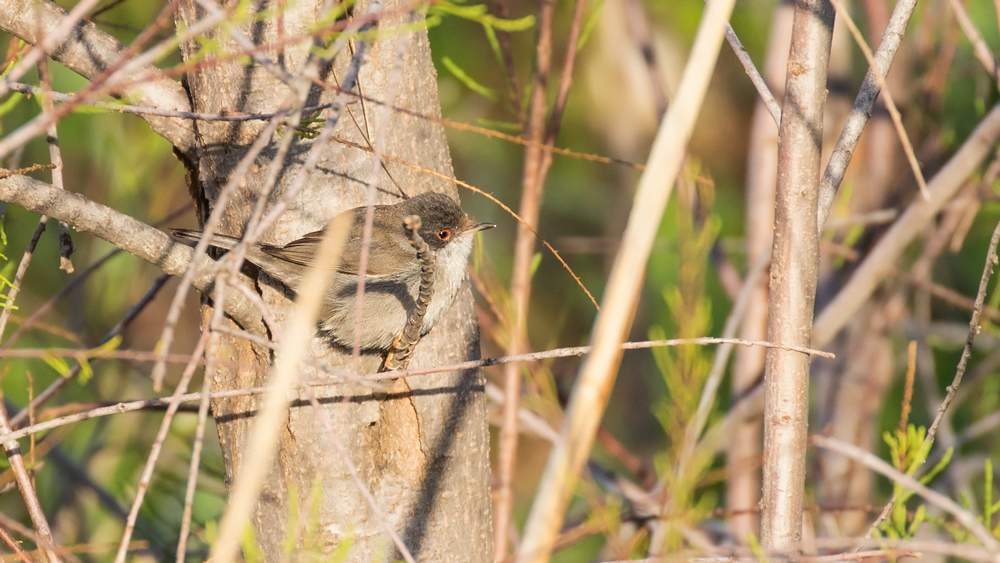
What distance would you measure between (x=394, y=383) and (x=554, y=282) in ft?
22.8

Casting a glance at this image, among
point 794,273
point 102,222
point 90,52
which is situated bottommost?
point 102,222

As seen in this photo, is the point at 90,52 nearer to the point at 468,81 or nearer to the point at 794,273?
the point at 468,81

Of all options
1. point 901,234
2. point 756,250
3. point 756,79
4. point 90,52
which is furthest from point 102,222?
Result: point 756,250

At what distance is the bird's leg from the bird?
0.11 metres

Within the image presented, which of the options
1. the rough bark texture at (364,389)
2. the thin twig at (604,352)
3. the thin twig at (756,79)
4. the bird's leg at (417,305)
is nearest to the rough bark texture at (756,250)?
the rough bark texture at (364,389)

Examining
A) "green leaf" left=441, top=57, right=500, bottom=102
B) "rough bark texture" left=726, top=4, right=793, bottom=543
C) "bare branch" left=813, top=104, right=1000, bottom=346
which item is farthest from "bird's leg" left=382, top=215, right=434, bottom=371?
"rough bark texture" left=726, top=4, right=793, bottom=543

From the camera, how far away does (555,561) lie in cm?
755

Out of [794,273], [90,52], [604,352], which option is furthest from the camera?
[90,52]

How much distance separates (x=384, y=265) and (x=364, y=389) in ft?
2.79

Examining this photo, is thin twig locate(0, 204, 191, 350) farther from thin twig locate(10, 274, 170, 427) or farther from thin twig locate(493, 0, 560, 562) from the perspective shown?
thin twig locate(493, 0, 560, 562)

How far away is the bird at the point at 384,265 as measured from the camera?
256 cm

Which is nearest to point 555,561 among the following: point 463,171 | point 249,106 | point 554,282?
point 554,282

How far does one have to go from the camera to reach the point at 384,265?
3264mm

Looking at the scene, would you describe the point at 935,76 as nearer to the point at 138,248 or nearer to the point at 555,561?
the point at 138,248
